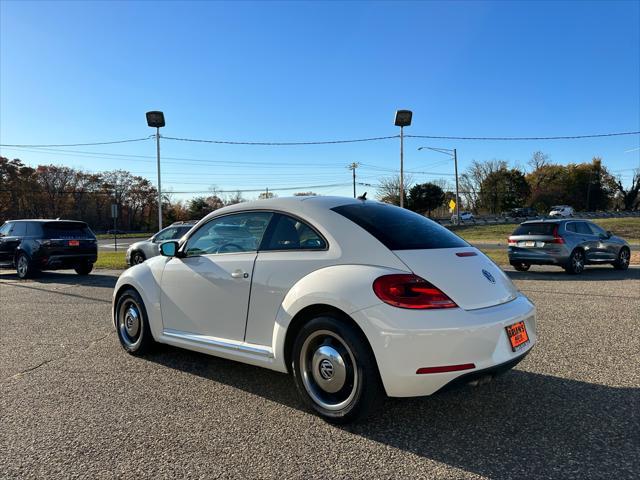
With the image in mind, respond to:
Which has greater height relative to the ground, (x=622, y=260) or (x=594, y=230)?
(x=594, y=230)

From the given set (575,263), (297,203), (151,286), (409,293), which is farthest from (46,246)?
(575,263)

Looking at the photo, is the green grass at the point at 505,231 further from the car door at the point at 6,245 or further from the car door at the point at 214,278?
the car door at the point at 214,278

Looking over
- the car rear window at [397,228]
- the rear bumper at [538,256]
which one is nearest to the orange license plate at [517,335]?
the car rear window at [397,228]

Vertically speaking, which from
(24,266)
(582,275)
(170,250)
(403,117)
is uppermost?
(403,117)

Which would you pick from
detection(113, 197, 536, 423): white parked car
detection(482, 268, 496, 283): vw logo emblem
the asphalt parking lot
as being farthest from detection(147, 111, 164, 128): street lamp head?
detection(482, 268, 496, 283): vw logo emblem

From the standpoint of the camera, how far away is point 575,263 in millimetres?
12469

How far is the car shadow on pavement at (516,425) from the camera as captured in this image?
105 inches

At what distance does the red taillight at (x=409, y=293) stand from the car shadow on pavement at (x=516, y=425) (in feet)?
1.87

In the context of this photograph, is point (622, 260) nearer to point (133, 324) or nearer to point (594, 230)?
point (594, 230)

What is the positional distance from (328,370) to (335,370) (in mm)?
65

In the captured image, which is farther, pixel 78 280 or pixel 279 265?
pixel 78 280

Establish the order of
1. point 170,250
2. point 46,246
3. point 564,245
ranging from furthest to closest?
point 46,246
point 564,245
point 170,250

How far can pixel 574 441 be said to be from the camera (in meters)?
2.93

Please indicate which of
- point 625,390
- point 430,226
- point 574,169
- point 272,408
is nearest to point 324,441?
point 272,408
